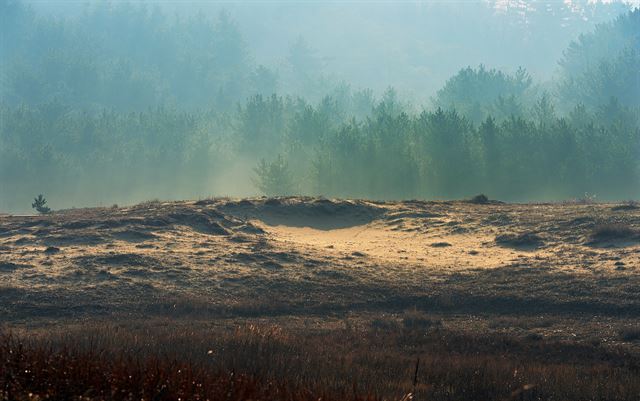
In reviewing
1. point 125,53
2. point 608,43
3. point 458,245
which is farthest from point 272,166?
point 125,53

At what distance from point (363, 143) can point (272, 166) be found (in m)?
9.99

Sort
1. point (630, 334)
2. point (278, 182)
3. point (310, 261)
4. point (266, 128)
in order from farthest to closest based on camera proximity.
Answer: point (266, 128) → point (278, 182) → point (310, 261) → point (630, 334)

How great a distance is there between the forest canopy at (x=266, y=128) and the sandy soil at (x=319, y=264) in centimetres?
3889

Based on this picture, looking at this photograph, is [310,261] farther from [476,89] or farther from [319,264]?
[476,89]

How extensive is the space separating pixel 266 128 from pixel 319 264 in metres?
82.6

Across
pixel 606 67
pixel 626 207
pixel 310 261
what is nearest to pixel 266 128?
pixel 606 67

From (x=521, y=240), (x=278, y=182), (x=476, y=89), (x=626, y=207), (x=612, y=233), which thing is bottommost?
(x=521, y=240)

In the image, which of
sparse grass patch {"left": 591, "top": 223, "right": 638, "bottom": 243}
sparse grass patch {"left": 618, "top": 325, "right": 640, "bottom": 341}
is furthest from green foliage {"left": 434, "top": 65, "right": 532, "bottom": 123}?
sparse grass patch {"left": 618, "top": 325, "right": 640, "bottom": 341}

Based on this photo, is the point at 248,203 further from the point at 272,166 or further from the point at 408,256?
the point at 272,166

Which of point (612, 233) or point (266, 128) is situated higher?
point (266, 128)

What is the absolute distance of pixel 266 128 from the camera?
10881 cm

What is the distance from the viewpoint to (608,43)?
144 metres

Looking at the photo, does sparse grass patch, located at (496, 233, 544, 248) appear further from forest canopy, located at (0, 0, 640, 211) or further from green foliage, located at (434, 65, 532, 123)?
green foliage, located at (434, 65, 532, 123)

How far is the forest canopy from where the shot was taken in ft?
241
